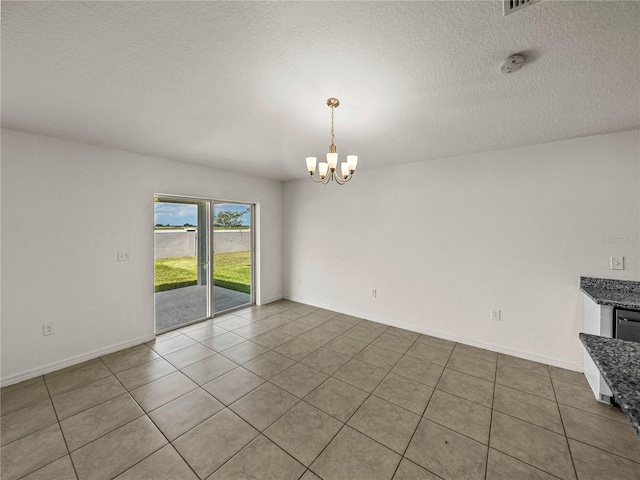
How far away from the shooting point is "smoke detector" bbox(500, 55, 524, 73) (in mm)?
1503

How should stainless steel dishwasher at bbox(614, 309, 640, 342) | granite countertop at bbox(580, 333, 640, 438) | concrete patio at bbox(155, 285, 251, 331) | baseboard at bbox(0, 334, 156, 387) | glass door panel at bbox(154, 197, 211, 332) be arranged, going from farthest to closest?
1. concrete patio at bbox(155, 285, 251, 331)
2. glass door panel at bbox(154, 197, 211, 332)
3. baseboard at bbox(0, 334, 156, 387)
4. stainless steel dishwasher at bbox(614, 309, 640, 342)
5. granite countertop at bbox(580, 333, 640, 438)

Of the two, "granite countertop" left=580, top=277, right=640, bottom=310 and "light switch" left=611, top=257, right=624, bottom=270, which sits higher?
"light switch" left=611, top=257, right=624, bottom=270

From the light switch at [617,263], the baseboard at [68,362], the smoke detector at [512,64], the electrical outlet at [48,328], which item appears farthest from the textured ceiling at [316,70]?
the baseboard at [68,362]

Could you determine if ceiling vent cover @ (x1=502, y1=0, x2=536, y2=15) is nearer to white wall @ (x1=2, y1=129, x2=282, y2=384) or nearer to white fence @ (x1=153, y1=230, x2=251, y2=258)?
white wall @ (x1=2, y1=129, x2=282, y2=384)

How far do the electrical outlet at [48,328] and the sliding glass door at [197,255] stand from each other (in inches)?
43.0

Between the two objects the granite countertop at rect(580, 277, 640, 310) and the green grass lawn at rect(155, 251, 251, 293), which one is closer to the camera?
the granite countertop at rect(580, 277, 640, 310)

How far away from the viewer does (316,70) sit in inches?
64.7

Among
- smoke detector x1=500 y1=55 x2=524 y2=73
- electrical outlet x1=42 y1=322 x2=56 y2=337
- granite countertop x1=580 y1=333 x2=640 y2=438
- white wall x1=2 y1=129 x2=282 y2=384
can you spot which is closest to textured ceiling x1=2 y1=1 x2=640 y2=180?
smoke detector x1=500 y1=55 x2=524 y2=73

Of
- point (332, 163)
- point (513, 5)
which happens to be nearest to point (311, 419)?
point (332, 163)

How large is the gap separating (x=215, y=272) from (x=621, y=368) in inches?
178

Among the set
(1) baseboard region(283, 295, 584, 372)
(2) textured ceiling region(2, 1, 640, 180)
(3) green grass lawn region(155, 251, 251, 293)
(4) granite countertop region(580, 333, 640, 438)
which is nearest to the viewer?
(4) granite countertop region(580, 333, 640, 438)

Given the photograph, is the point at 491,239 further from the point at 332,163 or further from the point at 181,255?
the point at 181,255

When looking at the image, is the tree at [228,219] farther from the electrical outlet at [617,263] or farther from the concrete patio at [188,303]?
the electrical outlet at [617,263]

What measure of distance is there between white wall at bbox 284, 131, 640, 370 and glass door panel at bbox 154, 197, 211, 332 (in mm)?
2211
